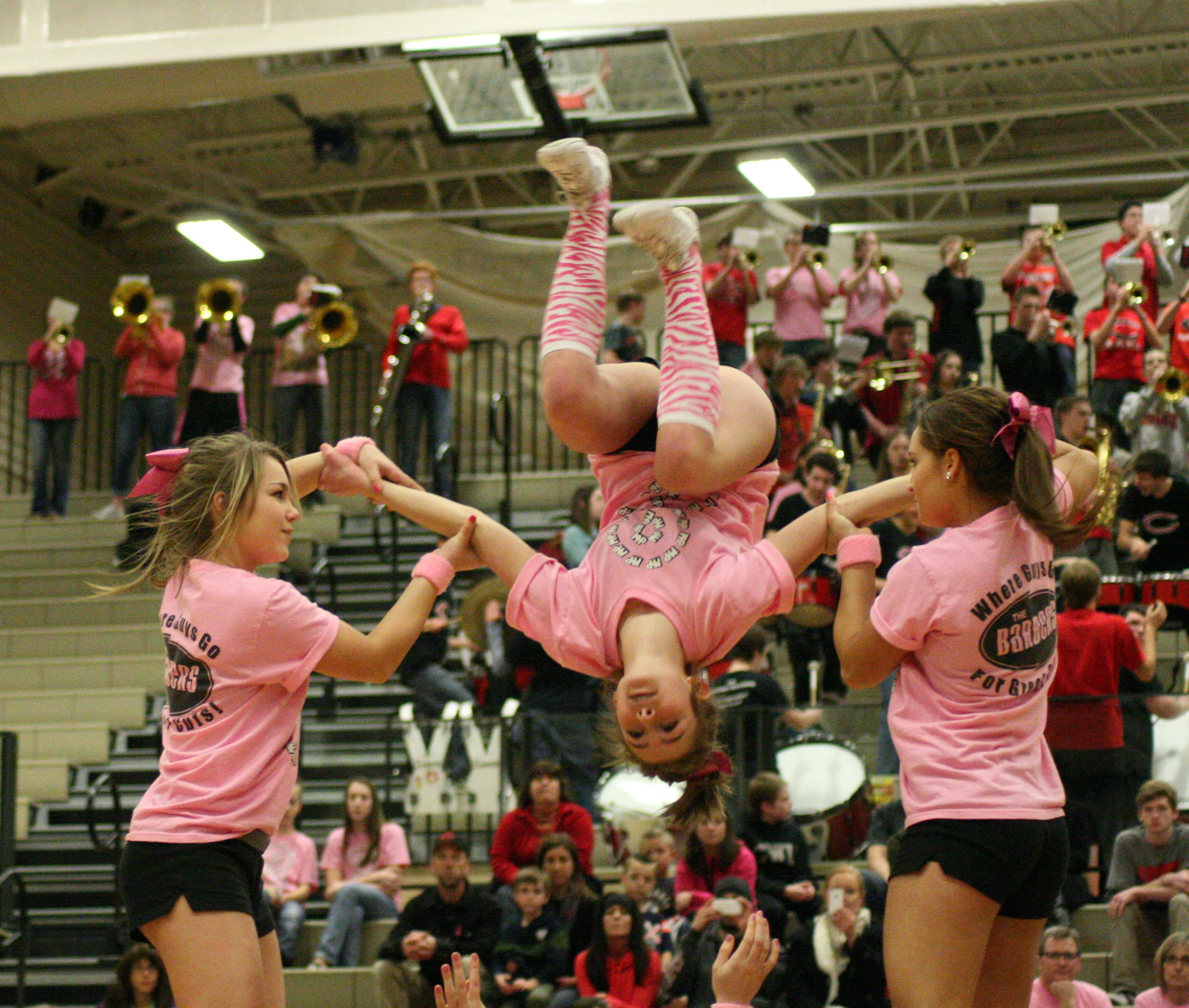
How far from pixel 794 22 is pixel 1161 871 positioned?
14.7ft

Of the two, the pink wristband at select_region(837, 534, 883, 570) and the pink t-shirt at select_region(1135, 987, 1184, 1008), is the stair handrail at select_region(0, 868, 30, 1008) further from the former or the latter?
the pink wristband at select_region(837, 534, 883, 570)

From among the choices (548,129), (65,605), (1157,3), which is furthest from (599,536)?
(1157,3)

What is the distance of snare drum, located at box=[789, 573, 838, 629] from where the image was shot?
8398 mm

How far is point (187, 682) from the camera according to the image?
137 inches

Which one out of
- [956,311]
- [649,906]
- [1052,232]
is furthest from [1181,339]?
[649,906]

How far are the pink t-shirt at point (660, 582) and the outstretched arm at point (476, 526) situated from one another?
2.1 inches

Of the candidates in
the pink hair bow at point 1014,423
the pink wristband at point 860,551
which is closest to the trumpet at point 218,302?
the pink wristband at point 860,551

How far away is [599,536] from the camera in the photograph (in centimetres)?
391

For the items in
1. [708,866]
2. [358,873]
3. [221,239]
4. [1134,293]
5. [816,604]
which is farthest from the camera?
[221,239]

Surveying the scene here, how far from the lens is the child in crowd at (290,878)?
298 inches

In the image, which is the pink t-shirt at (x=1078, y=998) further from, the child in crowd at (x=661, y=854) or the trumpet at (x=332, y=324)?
the trumpet at (x=332, y=324)

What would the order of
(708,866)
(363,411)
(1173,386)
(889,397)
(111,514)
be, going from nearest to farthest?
(708,866) < (1173,386) < (889,397) < (111,514) < (363,411)

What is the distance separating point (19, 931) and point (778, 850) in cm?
401

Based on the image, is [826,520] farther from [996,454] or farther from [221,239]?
[221,239]
